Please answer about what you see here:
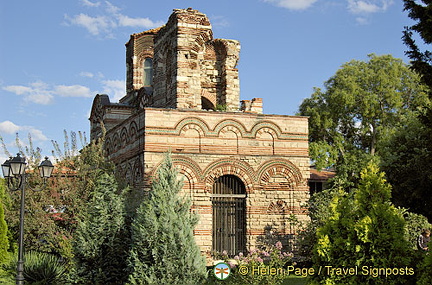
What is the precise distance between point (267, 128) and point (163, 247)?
24.0ft

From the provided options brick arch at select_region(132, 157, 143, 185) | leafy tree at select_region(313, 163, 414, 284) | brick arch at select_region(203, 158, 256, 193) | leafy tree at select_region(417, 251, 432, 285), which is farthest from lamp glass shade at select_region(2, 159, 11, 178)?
leafy tree at select_region(417, 251, 432, 285)

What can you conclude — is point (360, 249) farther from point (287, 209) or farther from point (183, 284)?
point (287, 209)

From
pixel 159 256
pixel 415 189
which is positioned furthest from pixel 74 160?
pixel 415 189

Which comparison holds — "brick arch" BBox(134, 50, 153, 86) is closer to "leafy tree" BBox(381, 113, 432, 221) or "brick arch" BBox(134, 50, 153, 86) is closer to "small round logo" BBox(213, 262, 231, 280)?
"leafy tree" BBox(381, 113, 432, 221)

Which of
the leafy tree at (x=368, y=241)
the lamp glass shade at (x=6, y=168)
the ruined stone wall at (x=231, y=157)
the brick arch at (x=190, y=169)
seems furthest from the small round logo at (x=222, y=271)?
the lamp glass shade at (x=6, y=168)

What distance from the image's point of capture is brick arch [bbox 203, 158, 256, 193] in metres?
16.9

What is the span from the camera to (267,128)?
1772 centimetres

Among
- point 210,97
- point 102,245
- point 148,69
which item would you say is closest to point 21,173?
point 102,245

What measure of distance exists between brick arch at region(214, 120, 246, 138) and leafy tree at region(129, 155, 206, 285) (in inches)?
219

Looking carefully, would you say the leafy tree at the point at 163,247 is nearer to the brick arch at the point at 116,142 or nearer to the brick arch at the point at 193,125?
the brick arch at the point at 193,125

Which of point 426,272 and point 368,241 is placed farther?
point 368,241

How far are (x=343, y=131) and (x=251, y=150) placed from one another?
715 inches

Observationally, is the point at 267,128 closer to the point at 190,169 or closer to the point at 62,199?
the point at 190,169

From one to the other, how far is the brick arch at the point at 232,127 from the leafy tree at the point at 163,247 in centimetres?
556
